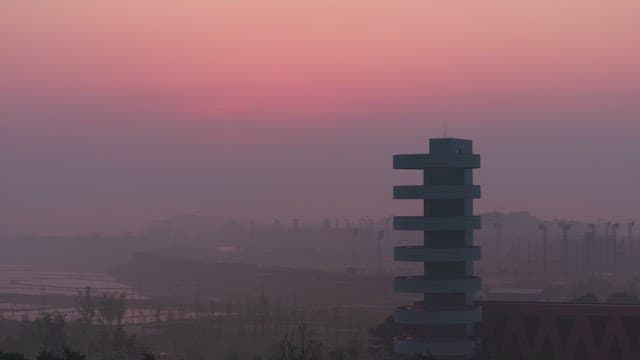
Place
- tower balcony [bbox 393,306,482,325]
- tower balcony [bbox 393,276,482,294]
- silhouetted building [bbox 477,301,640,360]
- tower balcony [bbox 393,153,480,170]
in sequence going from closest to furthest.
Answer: silhouetted building [bbox 477,301,640,360]
tower balcony [bbox 393,306,482,325]
tower balcony [bbox 393,276,482,294]
tower balcony [bbox 393,153,480,170]

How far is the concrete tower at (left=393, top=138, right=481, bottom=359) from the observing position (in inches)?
4136

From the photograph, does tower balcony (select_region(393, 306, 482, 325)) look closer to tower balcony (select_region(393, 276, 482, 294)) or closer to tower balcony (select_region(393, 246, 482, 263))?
tower balcony (select_region(393, 276, 482, 294))

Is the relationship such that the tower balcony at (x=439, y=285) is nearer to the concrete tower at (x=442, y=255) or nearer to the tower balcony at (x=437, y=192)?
the concrete tower at (x=442, y=255)

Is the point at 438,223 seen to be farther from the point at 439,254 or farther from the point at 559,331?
the point at 559,331

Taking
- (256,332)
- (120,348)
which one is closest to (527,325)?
(120,348)

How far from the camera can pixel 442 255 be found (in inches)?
4139

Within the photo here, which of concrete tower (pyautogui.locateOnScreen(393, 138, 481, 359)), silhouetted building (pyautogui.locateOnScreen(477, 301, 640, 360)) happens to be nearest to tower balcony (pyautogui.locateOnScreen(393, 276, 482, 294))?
concrete tower (pyautogui.locateOnScreen(393, 138, 481, 359))

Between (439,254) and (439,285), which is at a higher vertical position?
(439,254)

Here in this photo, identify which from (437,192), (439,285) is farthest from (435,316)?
(437,192)

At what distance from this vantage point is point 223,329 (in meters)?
186

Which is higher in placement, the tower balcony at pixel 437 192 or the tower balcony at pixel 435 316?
the tower balcony at pixel 437 192

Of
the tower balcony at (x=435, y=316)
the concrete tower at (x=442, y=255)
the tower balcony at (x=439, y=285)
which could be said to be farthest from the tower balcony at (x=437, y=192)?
the tower balcony at (x=435, y=316)

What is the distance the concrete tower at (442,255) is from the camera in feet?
345

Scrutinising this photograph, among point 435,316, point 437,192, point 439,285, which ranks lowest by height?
point 435,316
